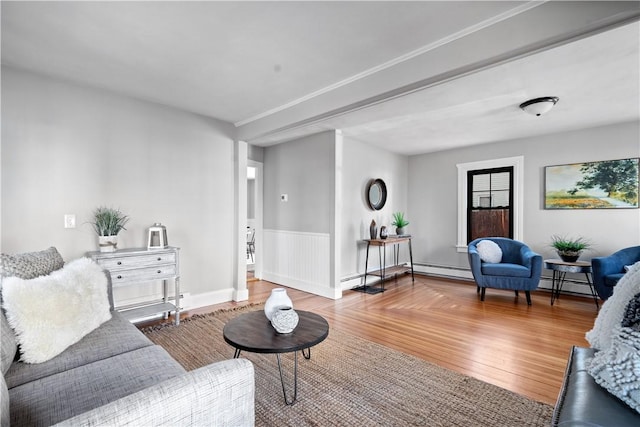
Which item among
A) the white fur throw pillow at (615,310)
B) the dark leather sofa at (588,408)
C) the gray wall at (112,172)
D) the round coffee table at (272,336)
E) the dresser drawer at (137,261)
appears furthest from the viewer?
the dresser drawer at (137,261)

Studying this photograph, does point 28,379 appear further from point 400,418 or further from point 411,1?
point 411,1

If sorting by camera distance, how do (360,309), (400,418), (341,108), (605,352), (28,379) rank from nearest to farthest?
(605,352)
(28,379)
(400,418)
(341,108)
(360,309)

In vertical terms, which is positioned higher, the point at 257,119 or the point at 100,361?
the point at 257,119

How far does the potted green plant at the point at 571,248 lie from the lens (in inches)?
161

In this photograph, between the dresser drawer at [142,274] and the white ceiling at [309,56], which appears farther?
the dresser drawer at [142,274]

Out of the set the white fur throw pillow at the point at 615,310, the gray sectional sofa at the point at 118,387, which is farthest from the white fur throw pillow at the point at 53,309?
the white fur throw pillow at the point at 615,310

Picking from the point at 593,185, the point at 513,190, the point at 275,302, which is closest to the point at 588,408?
the point at 275,302

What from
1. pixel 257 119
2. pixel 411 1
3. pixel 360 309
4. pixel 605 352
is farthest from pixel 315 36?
pixel 360 309

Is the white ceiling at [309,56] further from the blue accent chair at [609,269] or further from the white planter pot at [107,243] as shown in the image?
the blue accent chair at [609,269]

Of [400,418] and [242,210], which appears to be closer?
[400,418]

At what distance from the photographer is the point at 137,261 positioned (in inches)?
116

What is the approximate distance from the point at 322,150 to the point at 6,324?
3669 mm

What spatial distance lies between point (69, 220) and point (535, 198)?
608 cm

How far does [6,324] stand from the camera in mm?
1424
